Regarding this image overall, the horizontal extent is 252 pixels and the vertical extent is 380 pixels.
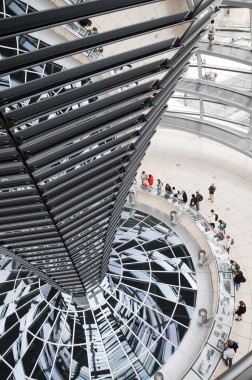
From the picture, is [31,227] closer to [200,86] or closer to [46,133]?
[46,133]

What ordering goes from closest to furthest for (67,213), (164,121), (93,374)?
(67,213) < (93,374) < (164,121)

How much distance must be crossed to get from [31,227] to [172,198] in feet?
42.2

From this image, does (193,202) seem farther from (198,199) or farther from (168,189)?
(168,189)

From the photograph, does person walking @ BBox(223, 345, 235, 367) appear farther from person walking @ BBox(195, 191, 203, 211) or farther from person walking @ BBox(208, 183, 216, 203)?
person walking @ BBox(208, 183, 216, 203)

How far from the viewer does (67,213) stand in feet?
32.6

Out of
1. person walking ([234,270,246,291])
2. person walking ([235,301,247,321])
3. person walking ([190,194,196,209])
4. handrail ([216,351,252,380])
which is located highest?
person walking ([190,194,196,209])

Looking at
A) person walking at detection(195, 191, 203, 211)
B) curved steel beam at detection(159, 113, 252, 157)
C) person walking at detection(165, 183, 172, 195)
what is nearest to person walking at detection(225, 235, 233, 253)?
person walking at detection(195, 191, 203, 211)

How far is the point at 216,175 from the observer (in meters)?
25.0

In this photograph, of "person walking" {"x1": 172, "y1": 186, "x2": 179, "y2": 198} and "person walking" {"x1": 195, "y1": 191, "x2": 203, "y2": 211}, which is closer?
"person walking" {"x1": 195, "y1": 191, "x2": 203, "y2": 211}

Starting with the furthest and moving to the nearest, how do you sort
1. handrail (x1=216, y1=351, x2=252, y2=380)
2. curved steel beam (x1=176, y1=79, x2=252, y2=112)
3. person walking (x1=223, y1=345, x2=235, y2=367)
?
curved steel beam (x1=176, y1=79, x2=252, y2=112) < person walking (x1=223, y1=345, x2=235, y2=367) < handrail (x1=216, y1=351, x2=252, y2=380)

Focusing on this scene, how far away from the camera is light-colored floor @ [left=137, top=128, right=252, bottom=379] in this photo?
20.2 meters

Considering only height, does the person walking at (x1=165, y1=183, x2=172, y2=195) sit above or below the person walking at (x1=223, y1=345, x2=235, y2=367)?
above

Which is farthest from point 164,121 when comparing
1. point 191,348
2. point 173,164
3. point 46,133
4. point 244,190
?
point 46,133

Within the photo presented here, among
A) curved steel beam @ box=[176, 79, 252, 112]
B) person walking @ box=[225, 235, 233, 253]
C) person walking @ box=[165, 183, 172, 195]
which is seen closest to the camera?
person walking @ box=[225, 235, 233, 253]
